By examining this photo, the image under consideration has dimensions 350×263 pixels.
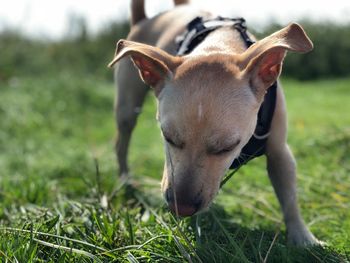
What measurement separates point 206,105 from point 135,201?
1.64 meters

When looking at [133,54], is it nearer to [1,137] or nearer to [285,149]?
[285,149]

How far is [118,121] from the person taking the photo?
511cm

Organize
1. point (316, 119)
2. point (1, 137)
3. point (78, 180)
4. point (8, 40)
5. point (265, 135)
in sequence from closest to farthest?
point (265, 135) < point (78, 180) < point (1, 137) < point (316, 119) < point (8, 40)

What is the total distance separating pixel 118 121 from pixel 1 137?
9.79 feet

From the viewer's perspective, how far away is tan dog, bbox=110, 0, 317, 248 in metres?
2.85

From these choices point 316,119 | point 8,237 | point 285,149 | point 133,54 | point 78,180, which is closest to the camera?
point 8,237

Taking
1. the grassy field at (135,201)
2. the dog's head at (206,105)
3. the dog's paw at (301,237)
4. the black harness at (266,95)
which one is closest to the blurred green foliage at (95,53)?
the grassy field at (135,201)

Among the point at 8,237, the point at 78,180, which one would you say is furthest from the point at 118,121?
the point at 8,237

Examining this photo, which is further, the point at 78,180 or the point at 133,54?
the point at 78,180

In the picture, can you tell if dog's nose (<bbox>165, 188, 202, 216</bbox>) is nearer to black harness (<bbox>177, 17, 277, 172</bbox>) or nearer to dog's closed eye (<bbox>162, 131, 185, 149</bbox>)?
dog's closed eye (<bbox>162, 131, 185, 149</bbox>)

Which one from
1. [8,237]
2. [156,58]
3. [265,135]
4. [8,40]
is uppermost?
[156,58]

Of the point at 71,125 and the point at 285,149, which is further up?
the point at 285,149

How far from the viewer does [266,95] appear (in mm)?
3428

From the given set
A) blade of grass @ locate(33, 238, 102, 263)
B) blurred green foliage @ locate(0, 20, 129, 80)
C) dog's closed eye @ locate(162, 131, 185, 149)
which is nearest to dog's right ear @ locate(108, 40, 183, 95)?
dog's closed eye @ locate(162, 131, 185, 149)
